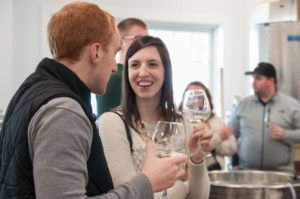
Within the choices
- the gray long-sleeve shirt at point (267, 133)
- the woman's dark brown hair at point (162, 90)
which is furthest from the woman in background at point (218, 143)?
the woman's dark brown hair at point (162, 90)

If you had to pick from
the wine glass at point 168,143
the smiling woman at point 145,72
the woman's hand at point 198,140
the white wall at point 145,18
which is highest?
the white wall at point 145,18

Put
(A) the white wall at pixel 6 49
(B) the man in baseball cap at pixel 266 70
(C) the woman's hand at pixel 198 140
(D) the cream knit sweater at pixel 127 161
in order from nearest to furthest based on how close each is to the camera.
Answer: (D) the cream knit sweater at pixel 127 161, (C) the woman's hand at pixel 198 140, (B) the man in baseball cap at pixel 266 70, (A) the white wall at pixel 6 49

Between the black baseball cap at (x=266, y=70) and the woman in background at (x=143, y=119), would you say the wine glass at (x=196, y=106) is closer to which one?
the woman in background at (x=143, y=119)

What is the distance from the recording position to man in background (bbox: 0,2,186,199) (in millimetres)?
651

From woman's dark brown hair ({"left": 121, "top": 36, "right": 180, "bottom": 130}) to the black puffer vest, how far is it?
512mm

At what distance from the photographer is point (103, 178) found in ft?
2.56

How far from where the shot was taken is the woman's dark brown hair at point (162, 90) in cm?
133

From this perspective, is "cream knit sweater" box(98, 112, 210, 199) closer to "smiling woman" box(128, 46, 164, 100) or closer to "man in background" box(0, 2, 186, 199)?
"smiling woman" box(128, 46, 164, 100)

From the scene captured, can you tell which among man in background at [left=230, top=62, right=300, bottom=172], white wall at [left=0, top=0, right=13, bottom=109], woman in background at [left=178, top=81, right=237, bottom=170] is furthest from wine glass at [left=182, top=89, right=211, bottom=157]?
white wall at [left=0, top=0, right=13, bottom=109]

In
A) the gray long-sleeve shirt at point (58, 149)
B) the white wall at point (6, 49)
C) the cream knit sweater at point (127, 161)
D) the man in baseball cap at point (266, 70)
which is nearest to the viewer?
the gray long-sleeve shirt at point (58, 149)

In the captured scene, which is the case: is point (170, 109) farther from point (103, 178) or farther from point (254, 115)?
point (254, 115)

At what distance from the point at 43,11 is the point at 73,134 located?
3.29 m

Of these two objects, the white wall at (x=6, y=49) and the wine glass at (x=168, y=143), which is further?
the white wall at (x=6, y=49)

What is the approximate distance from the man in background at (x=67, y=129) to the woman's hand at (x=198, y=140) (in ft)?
1.21
